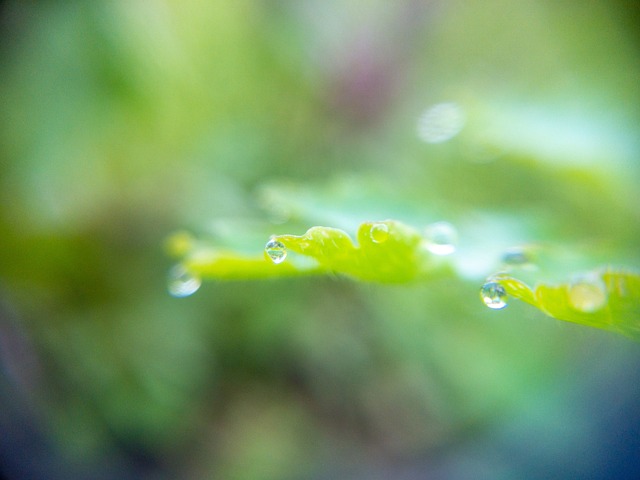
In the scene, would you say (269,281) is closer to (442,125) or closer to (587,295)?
(442,125)

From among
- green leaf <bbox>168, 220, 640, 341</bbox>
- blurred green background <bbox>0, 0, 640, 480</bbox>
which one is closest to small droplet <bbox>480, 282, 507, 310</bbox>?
green leaf <bbox>168, 220, 640, 341</bbox>

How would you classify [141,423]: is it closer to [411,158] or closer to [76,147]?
[76,147]

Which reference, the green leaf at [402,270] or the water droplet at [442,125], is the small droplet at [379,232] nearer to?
the green leaf at [402,270]

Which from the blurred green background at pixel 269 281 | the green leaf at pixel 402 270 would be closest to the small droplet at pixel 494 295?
the green leaf at pixel 402 270

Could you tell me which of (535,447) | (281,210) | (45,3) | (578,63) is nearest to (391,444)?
(535,447)

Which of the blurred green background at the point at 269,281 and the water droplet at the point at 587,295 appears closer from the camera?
the water droplet at the point at 587,295

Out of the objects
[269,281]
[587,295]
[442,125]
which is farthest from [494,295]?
[269,281]
